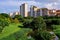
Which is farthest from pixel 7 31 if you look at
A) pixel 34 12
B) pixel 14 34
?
pixel 34 12

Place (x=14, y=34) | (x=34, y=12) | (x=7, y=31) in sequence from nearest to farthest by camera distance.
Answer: (x=14, y=34) < (x=7, y=31) < (x=34, y=12)

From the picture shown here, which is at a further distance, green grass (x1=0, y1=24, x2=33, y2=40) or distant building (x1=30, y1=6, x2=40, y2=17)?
Answer: distant building (x1=30, y1=6, x2=40, y2=17)

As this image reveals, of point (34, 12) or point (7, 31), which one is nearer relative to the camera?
point (7, 31)

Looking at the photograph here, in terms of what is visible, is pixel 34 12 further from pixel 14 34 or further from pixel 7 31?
pixel 14 34

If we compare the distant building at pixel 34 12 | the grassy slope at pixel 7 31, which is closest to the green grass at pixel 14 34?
the grassy slope at pixel 7 31

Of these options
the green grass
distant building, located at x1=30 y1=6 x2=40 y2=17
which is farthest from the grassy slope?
distant building, located at x1=30 y1=6 x2=40 y2=17

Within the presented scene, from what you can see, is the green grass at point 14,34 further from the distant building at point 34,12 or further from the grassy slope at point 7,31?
the distant building at point 34,12

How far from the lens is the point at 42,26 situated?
2752cm

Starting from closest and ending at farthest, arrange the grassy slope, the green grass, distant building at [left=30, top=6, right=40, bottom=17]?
1. the green grass
2. the grassy slope
3. distant building at [left=30, top=6, right=40, bottom=17]

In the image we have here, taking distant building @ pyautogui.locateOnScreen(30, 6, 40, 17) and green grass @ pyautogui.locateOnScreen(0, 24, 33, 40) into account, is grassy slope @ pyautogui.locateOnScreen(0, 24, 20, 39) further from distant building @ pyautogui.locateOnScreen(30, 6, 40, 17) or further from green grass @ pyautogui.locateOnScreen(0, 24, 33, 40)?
distant building @ pyautogui.locateOnScreen(30, 6, 40, 17)

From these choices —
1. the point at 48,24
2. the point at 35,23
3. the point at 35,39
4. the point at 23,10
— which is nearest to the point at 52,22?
the point at 48,24

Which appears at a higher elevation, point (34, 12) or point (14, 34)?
point (14, 34)

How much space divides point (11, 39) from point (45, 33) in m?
2.43

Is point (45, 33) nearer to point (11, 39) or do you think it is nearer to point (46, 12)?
point (11, 39)
